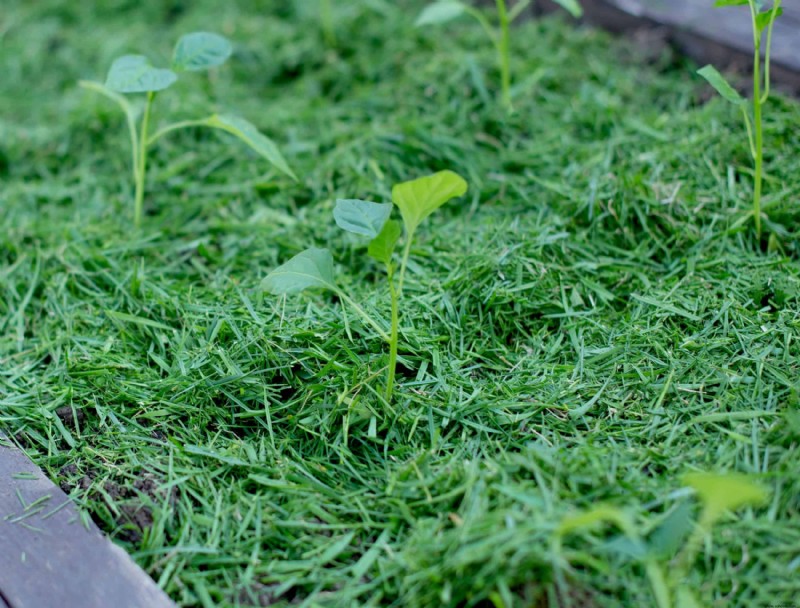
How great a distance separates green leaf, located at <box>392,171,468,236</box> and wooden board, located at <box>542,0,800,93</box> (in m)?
1.48

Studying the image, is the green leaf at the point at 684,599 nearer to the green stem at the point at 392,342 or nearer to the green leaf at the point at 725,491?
the green leaf at the point at 725,491

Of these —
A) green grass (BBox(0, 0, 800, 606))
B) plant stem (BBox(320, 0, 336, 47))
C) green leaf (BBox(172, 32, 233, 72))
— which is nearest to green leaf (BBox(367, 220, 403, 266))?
green grass (BBox(0, 0, 800, 606))

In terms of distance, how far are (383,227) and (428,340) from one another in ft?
1.14

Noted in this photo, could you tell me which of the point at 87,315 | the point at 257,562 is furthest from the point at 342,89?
the point at 257,562

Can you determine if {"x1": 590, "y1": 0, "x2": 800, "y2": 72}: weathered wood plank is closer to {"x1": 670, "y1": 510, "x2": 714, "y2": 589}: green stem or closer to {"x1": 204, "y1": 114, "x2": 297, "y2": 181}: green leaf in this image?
{"x1": 204, "y1": 114, "x2": 297, "y2": 181}: green leaf

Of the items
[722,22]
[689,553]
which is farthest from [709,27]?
[689,553]

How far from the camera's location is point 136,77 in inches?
65.2

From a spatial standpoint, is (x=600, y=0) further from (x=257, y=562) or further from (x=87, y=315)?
(x=257, y=562)

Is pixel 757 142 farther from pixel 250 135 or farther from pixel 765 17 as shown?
pixel 250 135

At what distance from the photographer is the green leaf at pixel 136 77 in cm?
163

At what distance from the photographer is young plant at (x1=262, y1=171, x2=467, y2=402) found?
121 centimetres

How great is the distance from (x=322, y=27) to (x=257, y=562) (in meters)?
2.15

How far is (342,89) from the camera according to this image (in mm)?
2518

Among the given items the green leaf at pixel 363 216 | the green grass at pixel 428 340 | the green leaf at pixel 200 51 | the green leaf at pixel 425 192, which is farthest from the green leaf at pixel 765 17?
the green leaf at pixel 200 51
